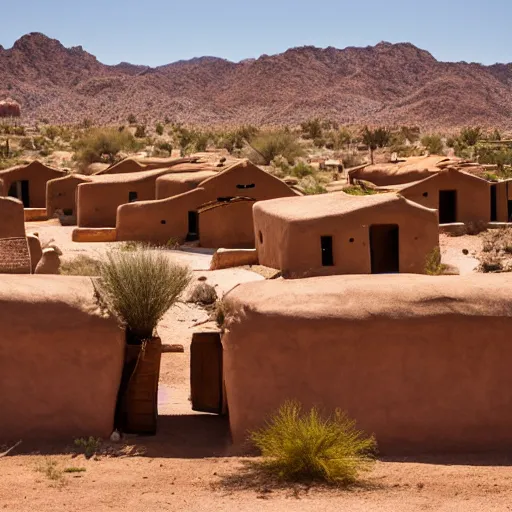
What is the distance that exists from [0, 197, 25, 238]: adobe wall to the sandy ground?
928cm

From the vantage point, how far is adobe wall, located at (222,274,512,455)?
895 cm

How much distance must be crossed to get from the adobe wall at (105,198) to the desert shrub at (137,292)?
18761 mm

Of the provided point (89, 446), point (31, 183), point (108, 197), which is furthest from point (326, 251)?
point (31, 183)

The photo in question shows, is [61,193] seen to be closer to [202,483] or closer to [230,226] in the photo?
[230,226]

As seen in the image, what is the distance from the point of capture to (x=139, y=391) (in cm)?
994

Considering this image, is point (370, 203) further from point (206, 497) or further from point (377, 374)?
point (206, 497)

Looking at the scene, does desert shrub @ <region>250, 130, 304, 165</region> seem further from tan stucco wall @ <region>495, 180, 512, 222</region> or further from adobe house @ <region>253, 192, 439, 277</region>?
adobe house @ <region>253, 192, 439, 277</region>

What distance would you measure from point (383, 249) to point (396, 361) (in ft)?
44.7

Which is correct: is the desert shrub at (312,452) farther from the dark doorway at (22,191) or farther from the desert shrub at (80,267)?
the dark doorway at (22,191)

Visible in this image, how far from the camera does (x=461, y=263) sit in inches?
950

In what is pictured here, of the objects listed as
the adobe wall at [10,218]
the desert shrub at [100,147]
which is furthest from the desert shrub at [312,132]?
the adobe wall at [10,218]

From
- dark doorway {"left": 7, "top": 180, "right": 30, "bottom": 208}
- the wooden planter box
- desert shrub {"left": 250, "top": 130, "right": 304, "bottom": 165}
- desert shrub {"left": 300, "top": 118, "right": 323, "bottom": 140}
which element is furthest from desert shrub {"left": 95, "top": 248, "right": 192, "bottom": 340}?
desert shrub {"left": 300, "top": 118, "right": 323, "bottom": 140}

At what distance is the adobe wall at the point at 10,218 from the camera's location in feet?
60.4

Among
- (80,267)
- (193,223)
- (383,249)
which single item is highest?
(193,223)
